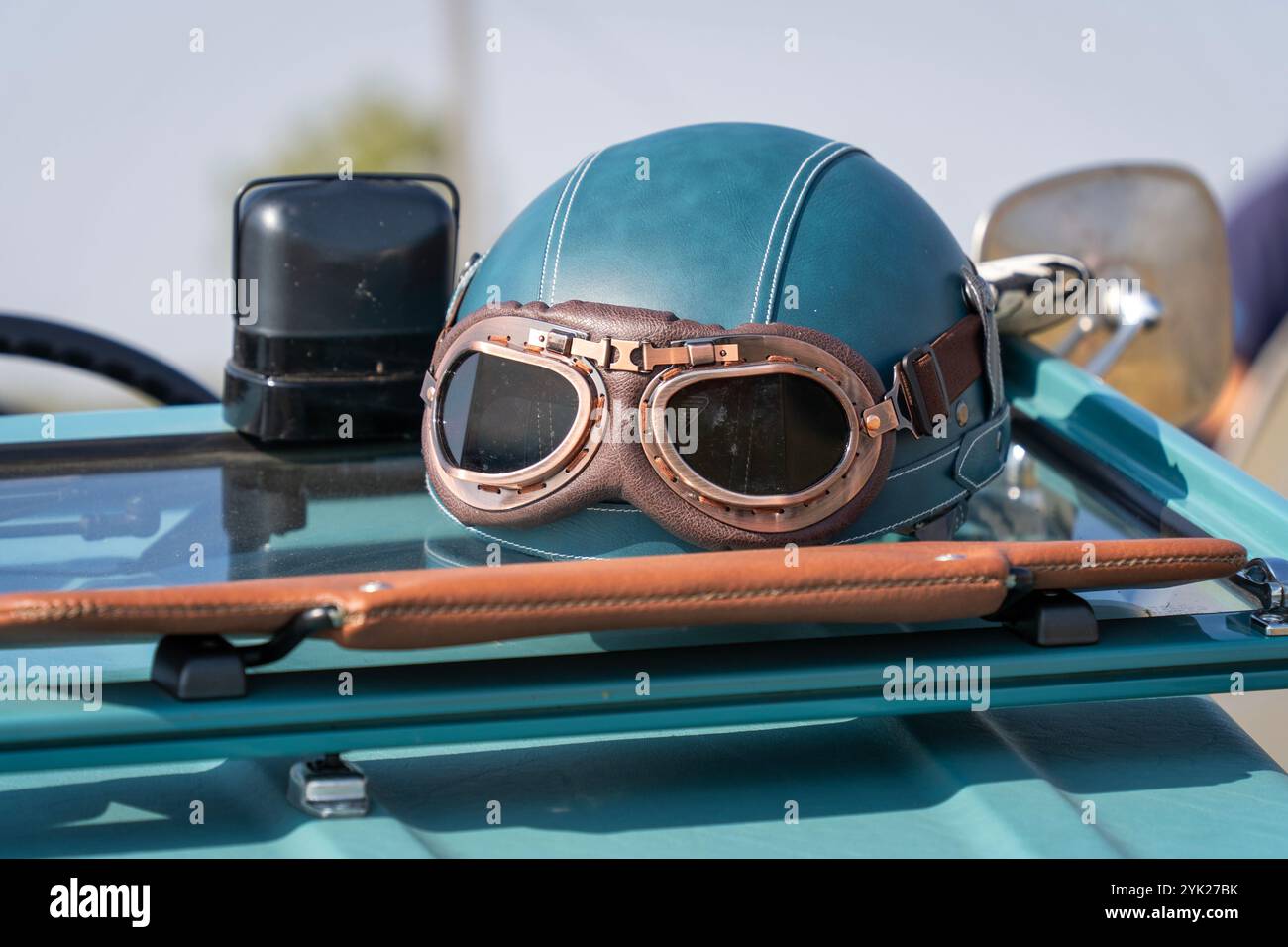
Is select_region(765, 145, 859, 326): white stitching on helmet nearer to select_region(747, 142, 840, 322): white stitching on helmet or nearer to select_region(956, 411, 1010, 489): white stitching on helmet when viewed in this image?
select_region(747, 142, 840, 322): white stitching on helmet

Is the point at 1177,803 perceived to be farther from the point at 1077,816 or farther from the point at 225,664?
the point at 225,664

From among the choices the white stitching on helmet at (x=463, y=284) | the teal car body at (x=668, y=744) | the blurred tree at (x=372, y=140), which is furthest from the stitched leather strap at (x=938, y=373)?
the blurred tree at (x=372, y=140)

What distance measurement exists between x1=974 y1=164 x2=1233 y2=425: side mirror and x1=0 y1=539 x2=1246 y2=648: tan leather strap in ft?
5.35

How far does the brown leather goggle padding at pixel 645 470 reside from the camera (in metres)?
1.75

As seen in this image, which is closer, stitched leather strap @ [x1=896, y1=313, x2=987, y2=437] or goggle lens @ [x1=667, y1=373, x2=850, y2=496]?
goggle lens @ [x1=667, y1=373, x2=850, y2=496]

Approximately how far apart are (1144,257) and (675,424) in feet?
6.26

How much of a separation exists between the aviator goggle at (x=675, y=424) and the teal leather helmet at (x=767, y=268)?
0.04 m

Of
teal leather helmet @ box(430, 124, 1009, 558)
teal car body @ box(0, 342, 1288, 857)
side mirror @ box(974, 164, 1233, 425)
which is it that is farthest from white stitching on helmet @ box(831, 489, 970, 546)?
side mirror @ box(974, 164, 1233, 425)

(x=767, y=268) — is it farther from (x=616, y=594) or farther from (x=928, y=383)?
(x=616, y=594)

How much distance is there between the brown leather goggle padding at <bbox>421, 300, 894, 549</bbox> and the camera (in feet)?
5.73

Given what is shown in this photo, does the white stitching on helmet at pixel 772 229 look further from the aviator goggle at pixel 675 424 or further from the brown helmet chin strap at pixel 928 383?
the brown helmet chin strap at pixel 928 383

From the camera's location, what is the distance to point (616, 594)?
4.75 ft

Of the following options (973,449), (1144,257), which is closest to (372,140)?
(1144,257)
